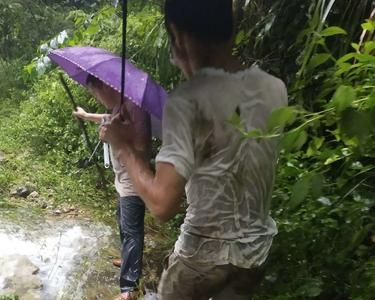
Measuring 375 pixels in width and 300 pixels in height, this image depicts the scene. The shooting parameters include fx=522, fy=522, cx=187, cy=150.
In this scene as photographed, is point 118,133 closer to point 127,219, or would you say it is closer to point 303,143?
point 303,143

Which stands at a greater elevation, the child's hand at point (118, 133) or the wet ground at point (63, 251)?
the child's hand at point (118, 133)

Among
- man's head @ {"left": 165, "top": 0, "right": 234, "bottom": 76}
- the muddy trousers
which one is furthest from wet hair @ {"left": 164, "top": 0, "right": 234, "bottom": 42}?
the muddy trousers

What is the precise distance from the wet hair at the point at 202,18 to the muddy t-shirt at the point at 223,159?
10 cm

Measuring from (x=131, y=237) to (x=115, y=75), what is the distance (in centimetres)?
102

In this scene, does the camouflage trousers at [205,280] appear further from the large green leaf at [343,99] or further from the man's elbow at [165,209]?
the large green leaf at [343,99]

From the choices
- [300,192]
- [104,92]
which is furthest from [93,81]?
[300,192]

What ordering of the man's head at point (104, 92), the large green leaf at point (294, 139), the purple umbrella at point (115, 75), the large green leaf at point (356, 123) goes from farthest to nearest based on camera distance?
the man's head at point (104, 92), the purple umbrella at point (115, 75), the large green leaf at point (294, 139), the large green leaf at point (356, 123)

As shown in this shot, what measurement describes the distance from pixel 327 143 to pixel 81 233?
8.52 feet

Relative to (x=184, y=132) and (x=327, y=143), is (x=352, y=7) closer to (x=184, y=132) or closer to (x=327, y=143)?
(x=327, y=143)

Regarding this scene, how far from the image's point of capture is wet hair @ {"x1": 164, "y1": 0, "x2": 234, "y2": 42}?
1381 millimetres

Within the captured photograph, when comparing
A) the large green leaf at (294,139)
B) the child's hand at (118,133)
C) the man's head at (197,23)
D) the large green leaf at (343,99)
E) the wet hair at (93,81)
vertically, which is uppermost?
the man's head at (197,23)

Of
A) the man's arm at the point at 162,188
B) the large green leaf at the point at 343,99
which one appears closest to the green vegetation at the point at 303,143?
the large green leaf at the point at 343,99

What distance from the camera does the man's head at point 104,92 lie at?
8.71ft

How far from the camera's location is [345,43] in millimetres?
2586
